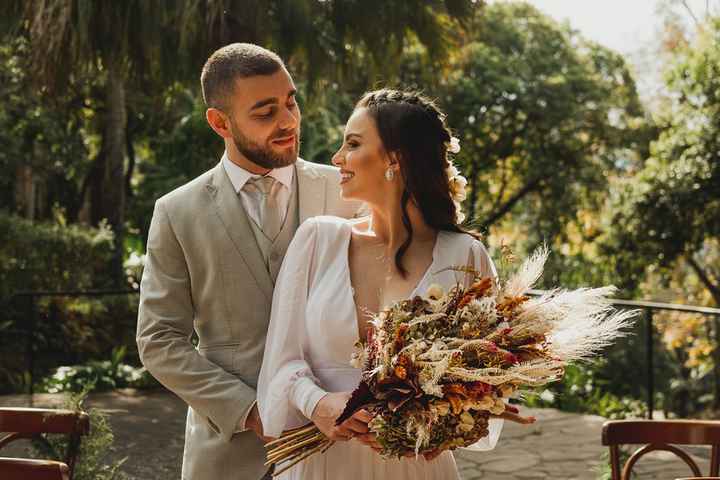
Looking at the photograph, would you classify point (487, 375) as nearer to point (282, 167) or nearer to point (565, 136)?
point (282, 167)

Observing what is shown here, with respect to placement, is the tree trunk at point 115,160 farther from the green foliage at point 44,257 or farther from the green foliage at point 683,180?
the green foliage at point 683,180

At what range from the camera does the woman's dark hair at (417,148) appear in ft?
7.83

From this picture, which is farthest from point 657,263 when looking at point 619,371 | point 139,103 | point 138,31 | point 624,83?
point 624,83

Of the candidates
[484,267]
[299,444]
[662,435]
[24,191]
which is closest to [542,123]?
[24,191]

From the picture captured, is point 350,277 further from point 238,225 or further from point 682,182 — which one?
point 682,182

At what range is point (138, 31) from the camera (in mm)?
7105

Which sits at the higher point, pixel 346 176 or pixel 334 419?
pixel 346 176

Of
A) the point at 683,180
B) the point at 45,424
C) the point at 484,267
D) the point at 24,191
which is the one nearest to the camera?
the point at 484,267

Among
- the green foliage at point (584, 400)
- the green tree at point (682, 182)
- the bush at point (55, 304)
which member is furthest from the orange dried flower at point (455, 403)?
the green tree at point (682, 182)

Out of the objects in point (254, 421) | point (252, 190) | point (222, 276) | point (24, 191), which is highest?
point (24, 191)

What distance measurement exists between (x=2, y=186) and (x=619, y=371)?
1129 cm

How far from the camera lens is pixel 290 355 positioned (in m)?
2.34

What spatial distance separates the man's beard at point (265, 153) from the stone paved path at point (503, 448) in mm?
3666

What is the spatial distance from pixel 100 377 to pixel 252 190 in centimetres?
700
